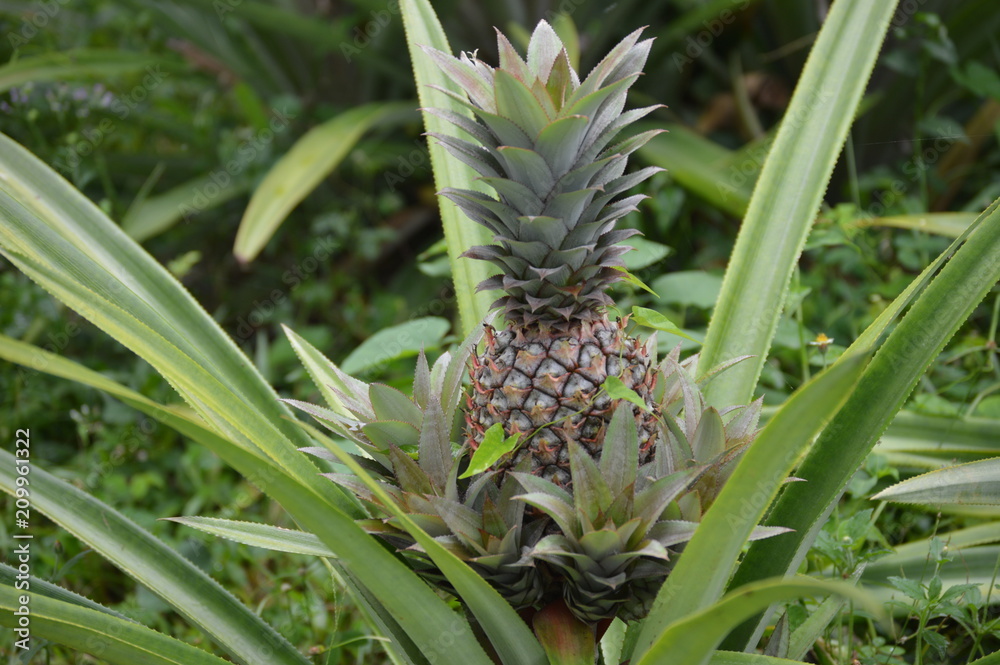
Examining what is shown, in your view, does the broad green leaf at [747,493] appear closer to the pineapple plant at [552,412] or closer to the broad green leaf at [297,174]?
the pineapple plant at [552,412]

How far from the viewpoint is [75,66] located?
333cm

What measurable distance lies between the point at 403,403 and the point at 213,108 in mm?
3804

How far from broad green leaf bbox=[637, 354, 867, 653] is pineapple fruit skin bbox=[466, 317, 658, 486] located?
0.85 ft

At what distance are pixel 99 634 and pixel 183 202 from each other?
279 centimetres

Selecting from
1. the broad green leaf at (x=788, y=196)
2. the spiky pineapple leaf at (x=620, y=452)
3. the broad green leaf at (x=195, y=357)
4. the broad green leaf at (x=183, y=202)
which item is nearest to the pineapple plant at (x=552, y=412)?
the spiky pineapple leaf at (x=620, y=452)

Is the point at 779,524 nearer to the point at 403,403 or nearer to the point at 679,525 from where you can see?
the point at 679,525

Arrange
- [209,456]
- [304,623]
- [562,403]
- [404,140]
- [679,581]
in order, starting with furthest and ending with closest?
[404,140] < [209,456] < [304,623] < [562,403] < [679,581]

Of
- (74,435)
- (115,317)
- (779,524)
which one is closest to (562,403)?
(779,524)

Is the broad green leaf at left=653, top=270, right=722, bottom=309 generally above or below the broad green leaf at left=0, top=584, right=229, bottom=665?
above

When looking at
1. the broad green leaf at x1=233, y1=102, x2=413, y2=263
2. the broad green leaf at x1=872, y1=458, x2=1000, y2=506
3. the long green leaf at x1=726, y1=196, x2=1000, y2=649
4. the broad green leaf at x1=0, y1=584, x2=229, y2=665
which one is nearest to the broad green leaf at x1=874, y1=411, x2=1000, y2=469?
the broad green leaf at x1=872, y1=458, x2=1000, y2=506

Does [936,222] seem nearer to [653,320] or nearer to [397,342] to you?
[653,320]

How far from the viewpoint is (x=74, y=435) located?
9.65ft

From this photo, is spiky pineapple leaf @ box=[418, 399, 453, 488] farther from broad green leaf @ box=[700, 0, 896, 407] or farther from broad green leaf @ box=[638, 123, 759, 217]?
broad green leaf @ box=[638, 123, 759, 217]

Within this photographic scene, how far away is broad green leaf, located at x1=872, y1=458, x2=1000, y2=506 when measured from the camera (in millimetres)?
1220
